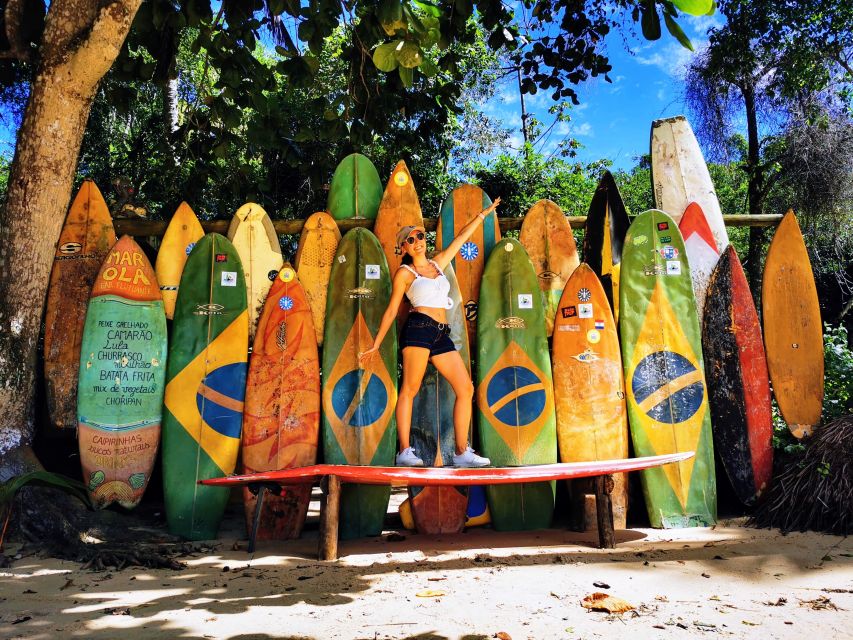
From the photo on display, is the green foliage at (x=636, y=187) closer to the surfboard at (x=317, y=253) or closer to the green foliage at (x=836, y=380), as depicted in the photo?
the green foliage at (x=836, y=380)

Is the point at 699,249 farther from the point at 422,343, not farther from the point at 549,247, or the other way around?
the point at 422,343

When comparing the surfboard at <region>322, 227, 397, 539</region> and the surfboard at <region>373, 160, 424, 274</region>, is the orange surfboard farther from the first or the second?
the surfboard at <region>322, 227, 397, 539</region>

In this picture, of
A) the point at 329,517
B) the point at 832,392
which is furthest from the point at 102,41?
Result: the point at 832,392

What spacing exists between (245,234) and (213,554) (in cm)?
210

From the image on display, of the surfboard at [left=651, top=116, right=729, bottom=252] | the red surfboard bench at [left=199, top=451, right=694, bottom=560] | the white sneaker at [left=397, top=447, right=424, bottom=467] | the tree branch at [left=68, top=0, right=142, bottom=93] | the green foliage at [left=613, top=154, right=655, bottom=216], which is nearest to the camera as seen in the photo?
the red surfboard bench at [left=199, top=451, right=694, bottom=560]

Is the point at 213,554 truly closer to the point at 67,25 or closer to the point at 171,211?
the point at 67,25

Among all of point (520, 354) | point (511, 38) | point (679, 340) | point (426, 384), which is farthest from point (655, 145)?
point (426, 384)

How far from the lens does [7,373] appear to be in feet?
11.3

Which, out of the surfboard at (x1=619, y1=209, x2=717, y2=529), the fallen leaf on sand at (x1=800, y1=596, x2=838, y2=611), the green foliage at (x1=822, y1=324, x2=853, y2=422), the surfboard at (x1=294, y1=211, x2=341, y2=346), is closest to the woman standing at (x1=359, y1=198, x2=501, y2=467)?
the surfboard at (x1=294, y1=211, x2=341, y2=346)

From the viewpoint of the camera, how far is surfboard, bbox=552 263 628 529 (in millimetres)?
3871

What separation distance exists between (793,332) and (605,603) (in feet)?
9.12

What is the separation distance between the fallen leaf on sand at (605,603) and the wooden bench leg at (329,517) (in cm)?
123

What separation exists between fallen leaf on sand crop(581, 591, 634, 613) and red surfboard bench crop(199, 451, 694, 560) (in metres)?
0.80

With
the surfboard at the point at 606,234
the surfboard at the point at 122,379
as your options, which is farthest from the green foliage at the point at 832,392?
the surfboard at the point at 122,379
